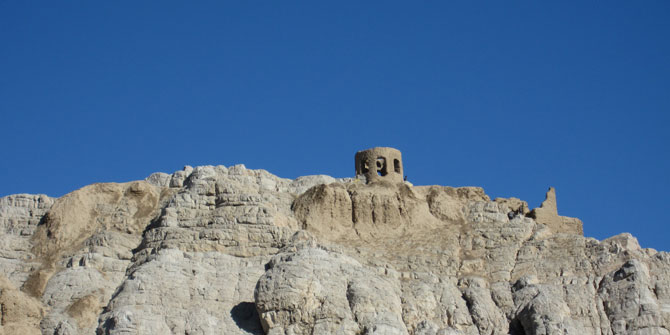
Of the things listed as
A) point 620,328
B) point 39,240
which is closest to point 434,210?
point 620,328

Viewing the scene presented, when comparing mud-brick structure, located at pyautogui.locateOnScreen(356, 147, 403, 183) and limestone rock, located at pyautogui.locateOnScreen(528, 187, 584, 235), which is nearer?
limestone rock, located at pyautogui.locateOnScreen(528, 187, 584, 235)

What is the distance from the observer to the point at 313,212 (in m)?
67.8

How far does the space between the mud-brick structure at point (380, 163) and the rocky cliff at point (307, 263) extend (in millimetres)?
1703

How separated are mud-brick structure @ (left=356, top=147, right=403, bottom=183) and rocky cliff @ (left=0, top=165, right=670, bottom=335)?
1.70m

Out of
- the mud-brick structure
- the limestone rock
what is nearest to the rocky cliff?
the limestone rock

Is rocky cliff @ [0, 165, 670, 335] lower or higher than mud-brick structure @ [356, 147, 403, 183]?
lower

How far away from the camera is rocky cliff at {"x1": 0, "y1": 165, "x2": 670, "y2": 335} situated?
57594mm

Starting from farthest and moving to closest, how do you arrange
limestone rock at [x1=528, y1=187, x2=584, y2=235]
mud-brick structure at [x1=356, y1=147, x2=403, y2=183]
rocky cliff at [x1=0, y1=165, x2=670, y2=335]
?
mud-brick structure at [x1=356, y1=147, x2=403, y2=183]
limestone rock at [x1=528, y1=187, x2=584, y2=235]
rocky cliff at [x1=0, y1=165, x2=670, y2=335]

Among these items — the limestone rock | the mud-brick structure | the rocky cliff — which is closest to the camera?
the rocky cliff

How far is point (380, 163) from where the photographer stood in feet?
240

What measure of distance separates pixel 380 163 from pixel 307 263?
15.3 meters

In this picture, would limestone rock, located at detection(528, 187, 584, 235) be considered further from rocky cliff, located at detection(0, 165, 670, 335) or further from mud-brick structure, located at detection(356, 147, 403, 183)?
mud-brick structure, located at detection(356, 147, 403, 183)

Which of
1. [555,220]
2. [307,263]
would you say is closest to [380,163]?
[555,220]

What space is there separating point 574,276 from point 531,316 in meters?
4.27
